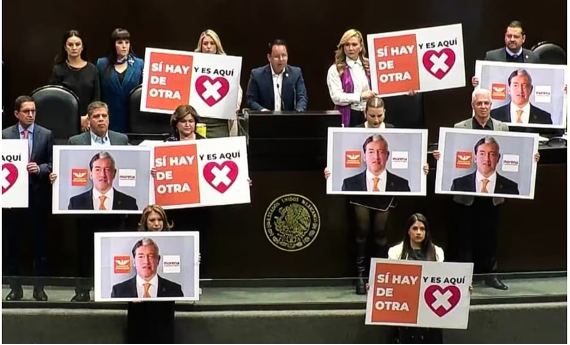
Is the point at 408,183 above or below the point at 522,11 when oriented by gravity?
below

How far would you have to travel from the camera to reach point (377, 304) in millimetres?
5211

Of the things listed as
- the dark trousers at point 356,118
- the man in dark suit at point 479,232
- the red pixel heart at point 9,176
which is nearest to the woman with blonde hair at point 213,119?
the dark trousers at point 356,118

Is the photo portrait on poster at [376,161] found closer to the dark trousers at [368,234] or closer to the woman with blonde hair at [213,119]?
the dark trousers at [368,234]

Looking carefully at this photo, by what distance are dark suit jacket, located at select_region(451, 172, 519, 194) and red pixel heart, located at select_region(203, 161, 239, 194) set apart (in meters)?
1.31

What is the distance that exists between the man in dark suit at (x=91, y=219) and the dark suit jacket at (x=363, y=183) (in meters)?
1.30

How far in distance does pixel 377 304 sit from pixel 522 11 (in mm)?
3632

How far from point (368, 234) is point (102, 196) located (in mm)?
1640

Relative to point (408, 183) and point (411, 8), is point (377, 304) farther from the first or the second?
point (411, 8)

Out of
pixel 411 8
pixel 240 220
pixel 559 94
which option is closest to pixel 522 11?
pixel 411 8

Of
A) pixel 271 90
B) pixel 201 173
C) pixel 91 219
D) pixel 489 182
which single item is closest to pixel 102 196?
pixel 91 219

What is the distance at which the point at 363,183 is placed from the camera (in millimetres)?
5590

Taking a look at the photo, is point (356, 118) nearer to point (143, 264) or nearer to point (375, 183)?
point (375, 183)

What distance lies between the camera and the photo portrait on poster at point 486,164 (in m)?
5.62

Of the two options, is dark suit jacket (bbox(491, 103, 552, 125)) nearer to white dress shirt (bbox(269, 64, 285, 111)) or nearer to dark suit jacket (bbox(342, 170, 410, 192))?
dark suit jacket (bbox(342, 170, 410, 192))
